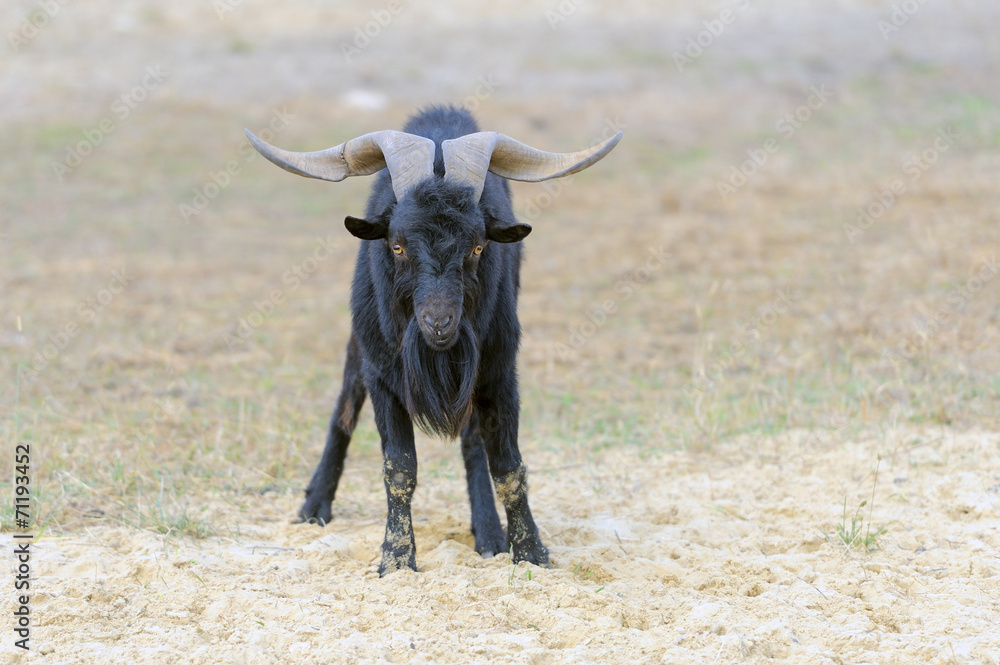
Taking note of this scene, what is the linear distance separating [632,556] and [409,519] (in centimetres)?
123

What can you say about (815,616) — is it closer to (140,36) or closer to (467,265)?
(467,265)

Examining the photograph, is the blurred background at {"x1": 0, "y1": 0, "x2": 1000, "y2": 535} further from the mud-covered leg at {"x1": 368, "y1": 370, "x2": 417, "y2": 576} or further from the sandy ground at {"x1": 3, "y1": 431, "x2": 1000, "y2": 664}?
the mud-covered leg at {"x1": 368, "y1": 370, "x2": 417, "y2": 576}

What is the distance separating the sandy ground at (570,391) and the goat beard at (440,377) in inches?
31.8

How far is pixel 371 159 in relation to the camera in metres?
4.91

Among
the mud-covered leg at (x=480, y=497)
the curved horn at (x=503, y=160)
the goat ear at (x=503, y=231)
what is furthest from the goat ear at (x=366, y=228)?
the mud-covered leg at (x=480, y=497)

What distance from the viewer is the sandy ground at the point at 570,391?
162 inches

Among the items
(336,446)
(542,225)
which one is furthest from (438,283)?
(542,225)

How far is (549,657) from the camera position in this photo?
3.84m

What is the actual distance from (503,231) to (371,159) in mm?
880

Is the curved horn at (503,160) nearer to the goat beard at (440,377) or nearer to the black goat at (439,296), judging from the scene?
A: the black goat at (439,296)

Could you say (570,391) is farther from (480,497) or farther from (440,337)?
(440,337)

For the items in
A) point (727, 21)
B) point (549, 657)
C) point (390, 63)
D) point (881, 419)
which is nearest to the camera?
point (549, 657)

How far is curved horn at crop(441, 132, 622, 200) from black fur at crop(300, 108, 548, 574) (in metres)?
0.10

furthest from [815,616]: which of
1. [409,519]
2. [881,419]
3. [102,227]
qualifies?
[102,227]
